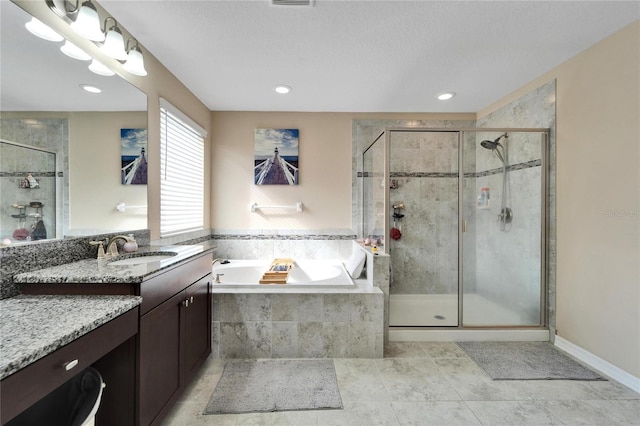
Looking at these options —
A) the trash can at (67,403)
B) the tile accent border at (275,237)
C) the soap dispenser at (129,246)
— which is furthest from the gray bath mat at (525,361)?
the soap dispenser at (129,246)

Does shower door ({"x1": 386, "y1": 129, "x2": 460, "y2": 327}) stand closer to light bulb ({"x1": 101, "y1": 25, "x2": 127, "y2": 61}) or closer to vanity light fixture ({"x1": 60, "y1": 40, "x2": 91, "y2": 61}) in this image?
light bulb ({"x1": 101, "y1": 25, "x2": 127, "y2": 61})

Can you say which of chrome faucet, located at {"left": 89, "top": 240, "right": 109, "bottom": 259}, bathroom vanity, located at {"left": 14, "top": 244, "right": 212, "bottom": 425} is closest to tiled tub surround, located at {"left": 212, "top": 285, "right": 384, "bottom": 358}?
bathroom vanity, located at {"left": 14, "top": 244, "right": 212, "bottom": 425}

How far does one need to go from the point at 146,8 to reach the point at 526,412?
3342 mm

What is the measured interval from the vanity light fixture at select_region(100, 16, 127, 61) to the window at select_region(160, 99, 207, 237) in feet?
1.95

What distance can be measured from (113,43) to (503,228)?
11.4 feet

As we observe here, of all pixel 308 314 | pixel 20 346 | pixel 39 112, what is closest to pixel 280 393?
pixel 308 314

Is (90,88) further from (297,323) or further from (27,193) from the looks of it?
(297,323)

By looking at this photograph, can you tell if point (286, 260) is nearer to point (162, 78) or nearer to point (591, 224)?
point (162, 78)

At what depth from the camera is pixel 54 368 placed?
Result: 2.68 feet

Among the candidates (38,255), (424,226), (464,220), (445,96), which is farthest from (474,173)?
(38,255)

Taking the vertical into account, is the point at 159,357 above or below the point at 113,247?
below

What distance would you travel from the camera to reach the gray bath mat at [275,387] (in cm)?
166

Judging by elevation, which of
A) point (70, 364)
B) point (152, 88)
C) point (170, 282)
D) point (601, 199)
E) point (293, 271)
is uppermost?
point (152, 88)

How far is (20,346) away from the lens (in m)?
0.75
